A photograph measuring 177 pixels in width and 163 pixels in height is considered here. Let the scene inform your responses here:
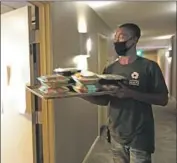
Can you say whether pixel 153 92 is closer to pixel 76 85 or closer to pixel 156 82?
pixel 156 82

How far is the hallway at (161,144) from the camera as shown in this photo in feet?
6.71

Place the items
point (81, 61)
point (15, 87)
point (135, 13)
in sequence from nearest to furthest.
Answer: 1. point (15, 87)
2. point (81, 61)
3. point (135, 13)

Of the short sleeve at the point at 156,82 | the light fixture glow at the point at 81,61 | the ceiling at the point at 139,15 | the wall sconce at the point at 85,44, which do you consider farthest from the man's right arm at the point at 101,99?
the wall sconce at the point at 85,44

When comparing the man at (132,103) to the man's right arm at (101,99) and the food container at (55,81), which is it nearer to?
the man's right arm at (101,99)

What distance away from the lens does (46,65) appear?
1.81 m

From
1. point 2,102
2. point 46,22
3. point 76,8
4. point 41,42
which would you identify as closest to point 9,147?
point 2,102

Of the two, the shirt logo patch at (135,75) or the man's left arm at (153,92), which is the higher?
the shirt logo patch at (135,75)

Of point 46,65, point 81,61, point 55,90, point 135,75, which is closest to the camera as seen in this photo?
point 55,90

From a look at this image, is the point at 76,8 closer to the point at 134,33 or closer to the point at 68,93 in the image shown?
the point at 134,33

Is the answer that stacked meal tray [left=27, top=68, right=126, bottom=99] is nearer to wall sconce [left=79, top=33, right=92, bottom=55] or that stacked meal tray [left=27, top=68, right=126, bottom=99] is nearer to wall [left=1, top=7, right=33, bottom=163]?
wall [left=1, top=7, right=33, bottom=163]

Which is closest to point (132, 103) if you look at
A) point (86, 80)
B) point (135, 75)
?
point (135, 75)

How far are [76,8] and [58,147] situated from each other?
1.22m

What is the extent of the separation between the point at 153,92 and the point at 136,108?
0.14m

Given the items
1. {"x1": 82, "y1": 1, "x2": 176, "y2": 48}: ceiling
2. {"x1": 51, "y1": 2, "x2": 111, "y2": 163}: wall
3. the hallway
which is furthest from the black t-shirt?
{"x1": 82, "y1": 1, "x2": 176, "y2": 48}: ceiling
